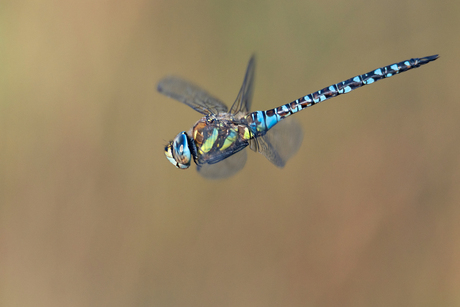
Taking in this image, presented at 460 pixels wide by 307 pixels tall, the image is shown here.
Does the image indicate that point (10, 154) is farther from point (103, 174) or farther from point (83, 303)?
point (83, 303)

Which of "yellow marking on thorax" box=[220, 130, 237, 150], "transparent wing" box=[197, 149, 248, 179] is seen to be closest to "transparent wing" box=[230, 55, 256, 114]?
"yellow marking on thorax" box=[220, 130, 237, 150]

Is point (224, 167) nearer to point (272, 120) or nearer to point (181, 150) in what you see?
point (181, 150)

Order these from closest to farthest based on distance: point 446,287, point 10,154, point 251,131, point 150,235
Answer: point 251,131
point 446,287
point 150,235
point 10,154

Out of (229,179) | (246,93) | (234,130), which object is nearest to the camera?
(246,93)

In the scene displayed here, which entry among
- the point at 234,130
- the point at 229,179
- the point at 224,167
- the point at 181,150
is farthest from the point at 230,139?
the point at 229,179

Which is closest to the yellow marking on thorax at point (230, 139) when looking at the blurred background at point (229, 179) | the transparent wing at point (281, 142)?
the transparent wing at point (281, 142)

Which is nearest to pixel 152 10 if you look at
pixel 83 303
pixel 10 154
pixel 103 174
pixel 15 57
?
pixel 15 57

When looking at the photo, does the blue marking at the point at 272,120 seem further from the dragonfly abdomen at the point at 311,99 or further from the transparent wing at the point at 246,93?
the transparent wing at the point at 246,93
